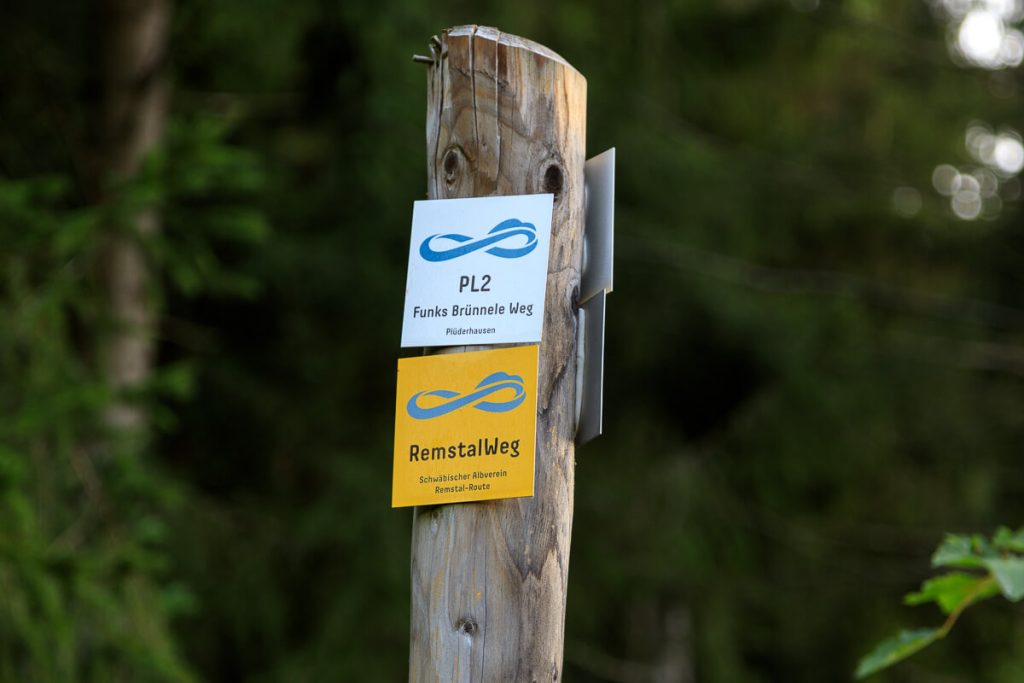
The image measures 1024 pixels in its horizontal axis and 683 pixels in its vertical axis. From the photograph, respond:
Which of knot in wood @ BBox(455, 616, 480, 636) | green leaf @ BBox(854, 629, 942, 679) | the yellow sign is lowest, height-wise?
green leaf @ BBox(854, 629, 942, 679)

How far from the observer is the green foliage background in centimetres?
570

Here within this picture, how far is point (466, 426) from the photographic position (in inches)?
59.2

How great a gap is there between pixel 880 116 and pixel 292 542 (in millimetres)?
4719

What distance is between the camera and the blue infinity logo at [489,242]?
1526 mm

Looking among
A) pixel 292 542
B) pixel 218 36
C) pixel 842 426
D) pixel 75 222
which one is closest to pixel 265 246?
pixel 218 36

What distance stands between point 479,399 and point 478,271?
0.18 m

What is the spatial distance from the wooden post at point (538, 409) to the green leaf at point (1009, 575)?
0.60 meters

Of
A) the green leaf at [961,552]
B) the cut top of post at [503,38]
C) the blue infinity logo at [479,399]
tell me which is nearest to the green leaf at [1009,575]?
the green leaf at [961,552]

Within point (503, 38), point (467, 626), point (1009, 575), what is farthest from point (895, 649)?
point (503, 38)

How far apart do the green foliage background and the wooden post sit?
3.44 meters

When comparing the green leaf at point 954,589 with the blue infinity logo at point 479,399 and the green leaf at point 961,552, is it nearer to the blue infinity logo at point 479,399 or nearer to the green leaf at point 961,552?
the green leaf at point 961,552

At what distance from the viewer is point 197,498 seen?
598cm

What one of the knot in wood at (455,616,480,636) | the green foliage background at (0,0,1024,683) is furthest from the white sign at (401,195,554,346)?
the green foliage background at (0,0,1024,683)

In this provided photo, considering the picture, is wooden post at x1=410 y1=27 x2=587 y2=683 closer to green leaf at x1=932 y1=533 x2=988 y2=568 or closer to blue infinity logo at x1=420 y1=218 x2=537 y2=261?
blue infinity logo at x1=420 y1=218 x2=537 y2=261
